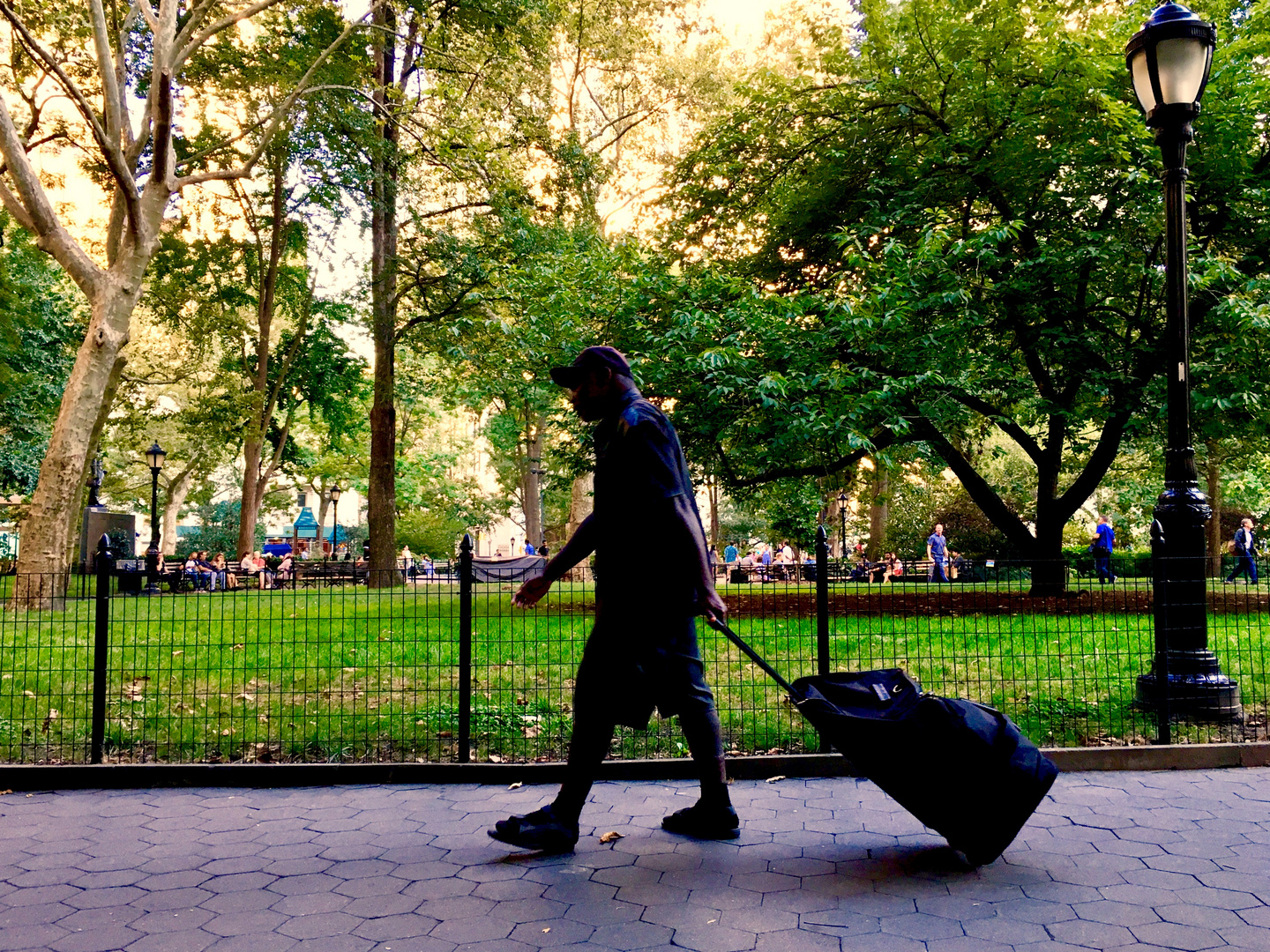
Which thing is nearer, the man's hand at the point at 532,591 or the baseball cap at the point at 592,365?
the man's hand at the point at 532,591

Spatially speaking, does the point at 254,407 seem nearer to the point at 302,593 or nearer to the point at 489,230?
the point at 489,230

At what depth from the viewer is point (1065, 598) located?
6445 mm

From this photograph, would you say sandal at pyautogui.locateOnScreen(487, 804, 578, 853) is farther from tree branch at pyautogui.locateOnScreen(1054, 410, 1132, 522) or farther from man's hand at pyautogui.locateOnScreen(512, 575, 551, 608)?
tree branch at pyautogui.locateOnScreen(1054, 410, 1132, 522)

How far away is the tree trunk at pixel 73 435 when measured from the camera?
14.8 meters

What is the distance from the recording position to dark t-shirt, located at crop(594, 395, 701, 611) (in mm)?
4180

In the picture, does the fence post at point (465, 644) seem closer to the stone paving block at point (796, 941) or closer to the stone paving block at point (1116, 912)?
the stone paving block at point (796, 941)

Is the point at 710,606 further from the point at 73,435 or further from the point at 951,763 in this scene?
the point at 73,435

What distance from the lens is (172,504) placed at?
148 feet

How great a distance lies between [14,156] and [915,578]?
586 inches

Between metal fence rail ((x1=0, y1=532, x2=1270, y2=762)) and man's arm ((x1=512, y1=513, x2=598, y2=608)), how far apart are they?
1.53 m

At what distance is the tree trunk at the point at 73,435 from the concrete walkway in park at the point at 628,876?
11159 mm

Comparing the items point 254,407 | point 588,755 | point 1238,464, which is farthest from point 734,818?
point 1238,464

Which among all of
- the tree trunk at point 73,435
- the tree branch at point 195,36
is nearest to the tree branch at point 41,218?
the tree trunk at point 73,435

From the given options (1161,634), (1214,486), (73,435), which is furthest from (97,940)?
(1214,486)
